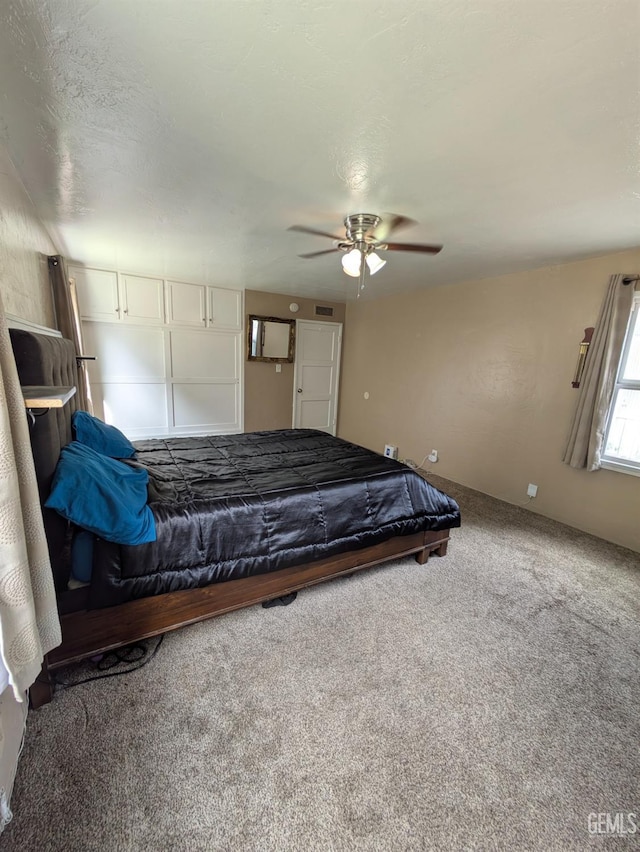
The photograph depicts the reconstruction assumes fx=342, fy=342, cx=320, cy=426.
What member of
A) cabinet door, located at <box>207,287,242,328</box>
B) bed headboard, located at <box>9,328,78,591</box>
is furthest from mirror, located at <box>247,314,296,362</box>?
bed headboard, located at <box>9,328,78,591</box>

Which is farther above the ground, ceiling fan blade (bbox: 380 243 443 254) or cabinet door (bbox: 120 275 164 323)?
ceiling fan blade (bbox: 380 243 443 254)

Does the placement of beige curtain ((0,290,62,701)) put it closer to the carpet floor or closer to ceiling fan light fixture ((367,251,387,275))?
the carpet floor

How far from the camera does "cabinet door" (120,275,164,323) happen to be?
4.13m

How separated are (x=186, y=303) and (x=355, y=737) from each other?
4618 millimetres

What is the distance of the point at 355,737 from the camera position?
1302mm

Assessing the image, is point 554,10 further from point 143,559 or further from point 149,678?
point 149,678

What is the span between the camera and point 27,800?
1.08m

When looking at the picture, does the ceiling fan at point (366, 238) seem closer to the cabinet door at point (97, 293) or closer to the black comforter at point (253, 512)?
the black comforter at point (253, 512)

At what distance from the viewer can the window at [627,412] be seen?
2693mm

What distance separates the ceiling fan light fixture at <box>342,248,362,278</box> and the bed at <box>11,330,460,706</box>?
4.57ft

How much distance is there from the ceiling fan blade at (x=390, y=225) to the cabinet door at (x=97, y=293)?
3.25 meters

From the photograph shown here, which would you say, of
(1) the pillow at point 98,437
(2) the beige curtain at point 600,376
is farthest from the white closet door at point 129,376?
(2) the beige curtain at point 600,376

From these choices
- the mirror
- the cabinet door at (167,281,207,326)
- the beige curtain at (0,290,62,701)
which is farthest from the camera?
the mirror

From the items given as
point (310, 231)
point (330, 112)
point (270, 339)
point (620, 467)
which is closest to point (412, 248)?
point (310, 231)
